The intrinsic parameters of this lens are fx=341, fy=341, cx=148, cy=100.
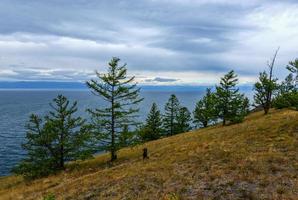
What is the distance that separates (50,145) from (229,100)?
2975 cm

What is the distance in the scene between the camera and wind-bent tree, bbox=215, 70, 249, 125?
178 ft

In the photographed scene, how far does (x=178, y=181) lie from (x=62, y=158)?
2391 centimetres

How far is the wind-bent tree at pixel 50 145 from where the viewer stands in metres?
37.2

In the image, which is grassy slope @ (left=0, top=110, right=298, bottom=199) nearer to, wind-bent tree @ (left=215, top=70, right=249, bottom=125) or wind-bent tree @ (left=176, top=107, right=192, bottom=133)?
wind-bent tree @ (left=215, top=70, right=249, bottom=125)

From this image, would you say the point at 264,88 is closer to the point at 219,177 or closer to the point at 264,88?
the point at 264,88

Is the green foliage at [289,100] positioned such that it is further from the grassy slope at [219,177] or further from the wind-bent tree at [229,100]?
the wind-bent tree at [229,100]

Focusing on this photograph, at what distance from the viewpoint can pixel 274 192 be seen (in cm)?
1423

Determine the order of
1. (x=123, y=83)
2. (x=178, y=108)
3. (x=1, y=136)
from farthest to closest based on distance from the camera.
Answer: (x=1, y=136), (x=178, y=108), (x=123, y=83)

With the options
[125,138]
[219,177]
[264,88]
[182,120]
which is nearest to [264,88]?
[264,88]

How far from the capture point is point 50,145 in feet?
126

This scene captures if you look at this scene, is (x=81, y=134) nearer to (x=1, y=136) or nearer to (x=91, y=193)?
(x=91, y=193)

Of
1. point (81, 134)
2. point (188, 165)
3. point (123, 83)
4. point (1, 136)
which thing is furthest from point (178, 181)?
point (1, 136)

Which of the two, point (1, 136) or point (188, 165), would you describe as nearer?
point (188, 165)

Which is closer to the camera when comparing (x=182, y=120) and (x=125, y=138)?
(x=125, y=138)
